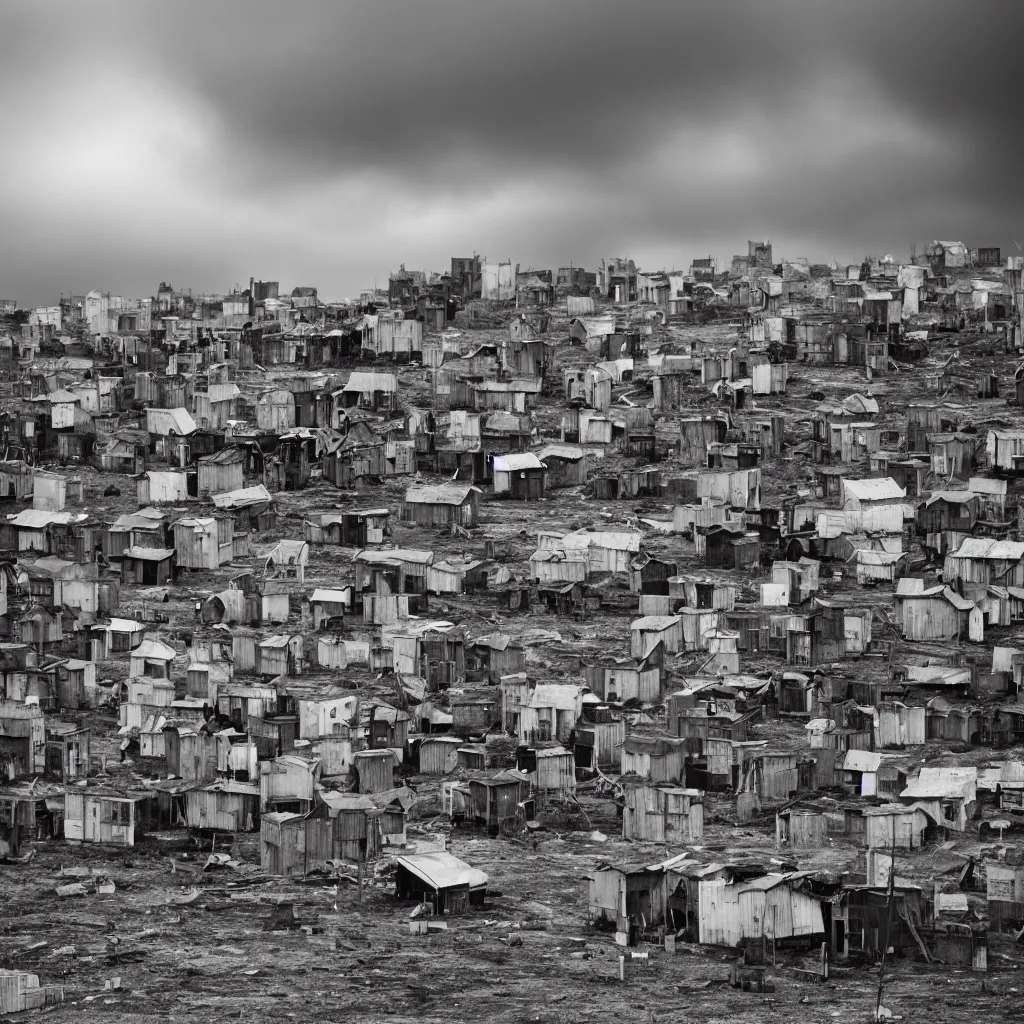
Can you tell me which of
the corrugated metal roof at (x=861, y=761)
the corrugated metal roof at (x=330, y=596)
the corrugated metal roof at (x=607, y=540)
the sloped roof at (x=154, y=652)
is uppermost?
the corrugated metal roof at (x=607, y=540)

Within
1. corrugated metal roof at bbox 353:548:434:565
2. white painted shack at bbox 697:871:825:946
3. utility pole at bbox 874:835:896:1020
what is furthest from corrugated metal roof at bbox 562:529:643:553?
white painted shack at bbox 697:871:825:946

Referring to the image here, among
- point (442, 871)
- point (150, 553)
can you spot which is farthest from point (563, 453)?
point (442, 871)

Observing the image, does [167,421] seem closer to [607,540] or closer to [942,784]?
[607,540]

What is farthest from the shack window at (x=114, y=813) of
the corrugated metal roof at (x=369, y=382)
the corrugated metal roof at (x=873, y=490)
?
the corrugated metal roof at (x=369, y=382)

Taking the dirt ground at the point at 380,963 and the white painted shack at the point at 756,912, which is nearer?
the dirt ground at the point at 380,963

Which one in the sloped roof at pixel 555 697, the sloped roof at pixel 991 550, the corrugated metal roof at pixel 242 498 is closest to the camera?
the sloped roof at pixel 555 697

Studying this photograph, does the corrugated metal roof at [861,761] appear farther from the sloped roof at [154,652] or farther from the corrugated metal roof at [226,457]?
the corrugated metal roof at [226,457]

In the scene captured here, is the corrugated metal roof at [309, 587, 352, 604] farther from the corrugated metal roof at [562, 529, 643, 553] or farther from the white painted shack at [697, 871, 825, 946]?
the white painted shack at [697, 871, 825, 946]

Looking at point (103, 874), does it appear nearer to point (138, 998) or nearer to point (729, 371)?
point (138, 998)

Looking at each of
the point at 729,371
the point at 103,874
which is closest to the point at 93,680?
the point at 103,874

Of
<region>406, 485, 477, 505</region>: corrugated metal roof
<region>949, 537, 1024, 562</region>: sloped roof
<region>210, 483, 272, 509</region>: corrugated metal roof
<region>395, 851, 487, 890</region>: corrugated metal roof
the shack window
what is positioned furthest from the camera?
<region>210, 483, 272, 509</region>: corrugated metal roof
